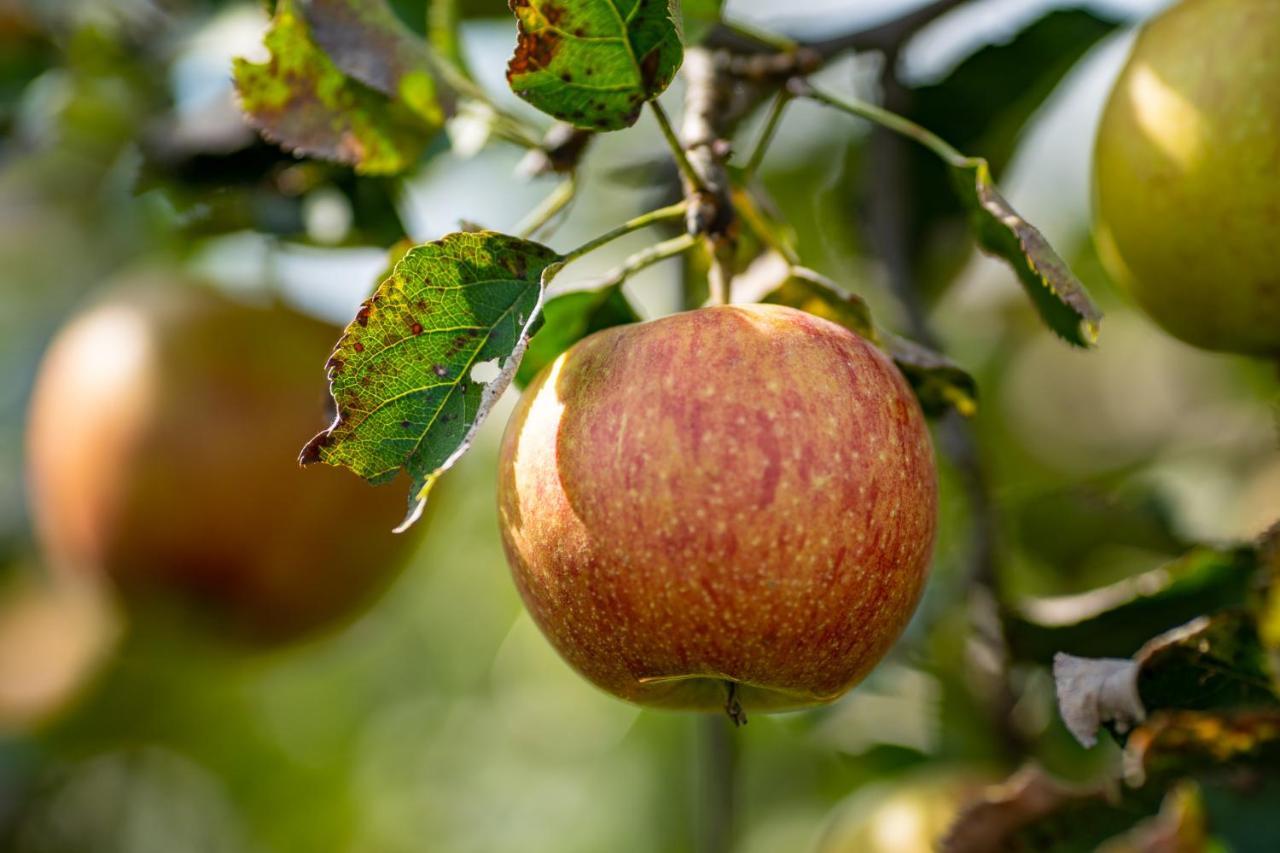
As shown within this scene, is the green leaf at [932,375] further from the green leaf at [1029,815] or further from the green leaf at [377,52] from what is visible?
the green leaf at [377,52]

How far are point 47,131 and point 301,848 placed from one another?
72.5 inches

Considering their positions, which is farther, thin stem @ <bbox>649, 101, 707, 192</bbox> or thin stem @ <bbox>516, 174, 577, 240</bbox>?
thin stem @ <bbox>516, 174, 577, 240</bbox>

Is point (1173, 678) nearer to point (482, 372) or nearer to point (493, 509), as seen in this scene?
point (482, 372)

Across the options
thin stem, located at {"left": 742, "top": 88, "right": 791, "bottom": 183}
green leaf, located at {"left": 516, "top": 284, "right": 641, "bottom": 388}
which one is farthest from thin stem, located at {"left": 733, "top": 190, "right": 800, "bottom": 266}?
green leaf, located at {"left": 516, "top": 284, "right": 641, "bottom": 388}

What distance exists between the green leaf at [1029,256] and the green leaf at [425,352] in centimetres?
36

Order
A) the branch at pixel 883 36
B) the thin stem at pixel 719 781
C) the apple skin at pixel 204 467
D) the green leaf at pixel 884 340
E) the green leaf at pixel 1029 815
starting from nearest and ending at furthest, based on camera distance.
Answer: the green leaf at pixel 884 340
the green leaf at pixel 1029 815
the branch at pixel 883 36
the thin stem at pixel 719 781
the apple skin at pixel 204 467

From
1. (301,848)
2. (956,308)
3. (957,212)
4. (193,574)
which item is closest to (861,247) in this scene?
(957,212)

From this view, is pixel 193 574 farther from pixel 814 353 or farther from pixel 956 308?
pixel 956 308

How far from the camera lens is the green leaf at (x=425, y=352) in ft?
3.02

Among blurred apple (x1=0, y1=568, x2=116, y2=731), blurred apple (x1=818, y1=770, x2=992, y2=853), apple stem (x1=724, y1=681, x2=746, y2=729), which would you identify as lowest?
blurred apple (x1=0, y1=568, x2=116, y2=731)

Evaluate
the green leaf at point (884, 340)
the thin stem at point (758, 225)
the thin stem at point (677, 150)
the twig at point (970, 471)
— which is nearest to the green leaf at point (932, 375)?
the green leaf at point (884, 340)

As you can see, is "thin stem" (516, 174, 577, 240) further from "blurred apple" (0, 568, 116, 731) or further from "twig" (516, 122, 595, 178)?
"blurred apple" (0, 568, 116, 731)

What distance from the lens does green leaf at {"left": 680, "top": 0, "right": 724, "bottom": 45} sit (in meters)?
1.08

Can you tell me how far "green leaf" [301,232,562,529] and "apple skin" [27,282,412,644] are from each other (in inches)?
36.1
